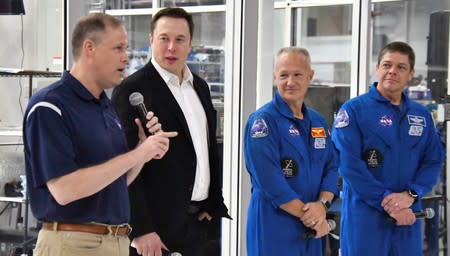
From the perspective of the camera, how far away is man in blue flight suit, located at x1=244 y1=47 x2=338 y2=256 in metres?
2.85

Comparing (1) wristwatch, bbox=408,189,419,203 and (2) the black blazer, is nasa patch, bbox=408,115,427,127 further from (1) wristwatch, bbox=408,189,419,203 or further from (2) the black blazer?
(2) the black blazer

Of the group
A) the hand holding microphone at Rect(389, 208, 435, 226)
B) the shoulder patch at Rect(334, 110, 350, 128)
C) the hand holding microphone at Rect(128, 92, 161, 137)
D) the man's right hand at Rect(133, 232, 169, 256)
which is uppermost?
the hand holding microphone at Rect(128, 92, 161, 137)

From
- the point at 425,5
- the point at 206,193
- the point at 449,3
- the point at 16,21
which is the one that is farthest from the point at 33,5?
the point at 425,5

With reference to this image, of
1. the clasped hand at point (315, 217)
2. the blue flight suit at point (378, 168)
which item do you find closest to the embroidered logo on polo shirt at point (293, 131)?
the clasped hand at point (315, 217)

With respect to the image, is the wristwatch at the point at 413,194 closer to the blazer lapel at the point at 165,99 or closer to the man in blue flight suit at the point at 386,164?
the man in blue flight suit at the point at 386,164

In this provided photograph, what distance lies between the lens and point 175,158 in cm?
257

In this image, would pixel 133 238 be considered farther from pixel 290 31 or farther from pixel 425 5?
pixel 425 5

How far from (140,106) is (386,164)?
1530mm

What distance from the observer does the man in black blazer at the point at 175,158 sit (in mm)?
2480

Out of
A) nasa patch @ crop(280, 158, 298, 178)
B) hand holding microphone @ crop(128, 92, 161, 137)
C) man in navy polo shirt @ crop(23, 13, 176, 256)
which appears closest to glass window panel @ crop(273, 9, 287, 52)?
nasa patch @ crop(280, 158, 298, 178)

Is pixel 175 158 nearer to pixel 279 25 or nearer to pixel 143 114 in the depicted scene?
pixel 143 114

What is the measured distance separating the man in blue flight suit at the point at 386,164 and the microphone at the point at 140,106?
1.31m

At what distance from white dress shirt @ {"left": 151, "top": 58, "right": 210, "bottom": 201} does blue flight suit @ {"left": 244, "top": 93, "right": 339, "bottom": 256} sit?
0.29 metres

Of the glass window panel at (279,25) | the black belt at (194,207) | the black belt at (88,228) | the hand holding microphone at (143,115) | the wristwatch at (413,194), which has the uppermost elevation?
the glass window panel at (279,25)
